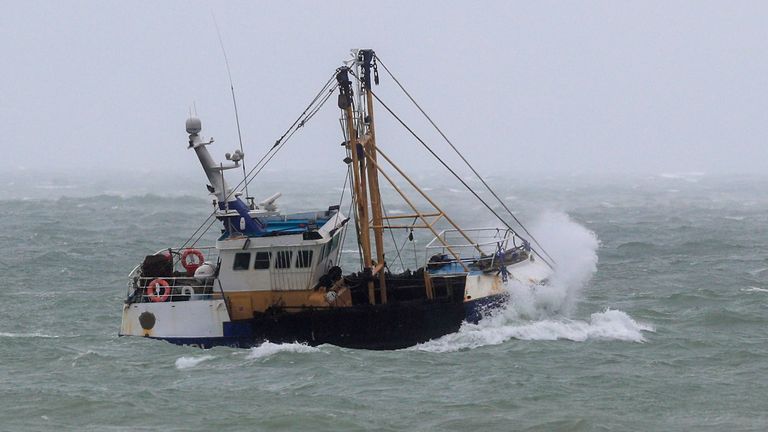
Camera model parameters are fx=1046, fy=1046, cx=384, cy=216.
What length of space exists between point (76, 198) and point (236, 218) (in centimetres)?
7118

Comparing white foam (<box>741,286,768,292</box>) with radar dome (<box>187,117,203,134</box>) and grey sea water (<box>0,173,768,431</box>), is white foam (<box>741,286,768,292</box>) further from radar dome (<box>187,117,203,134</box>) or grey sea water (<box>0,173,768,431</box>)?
radar dome (<box>187,117,203,134</box>)

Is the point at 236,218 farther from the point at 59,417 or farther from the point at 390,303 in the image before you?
the point at 59,417

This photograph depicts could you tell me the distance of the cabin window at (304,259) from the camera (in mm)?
25984

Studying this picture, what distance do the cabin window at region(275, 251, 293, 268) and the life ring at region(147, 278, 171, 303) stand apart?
113 inches

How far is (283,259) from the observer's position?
2602 cm

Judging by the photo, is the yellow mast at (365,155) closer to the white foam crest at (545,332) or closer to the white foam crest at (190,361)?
the white foam crest at (545,332)

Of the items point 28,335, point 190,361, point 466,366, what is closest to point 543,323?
point 466,366

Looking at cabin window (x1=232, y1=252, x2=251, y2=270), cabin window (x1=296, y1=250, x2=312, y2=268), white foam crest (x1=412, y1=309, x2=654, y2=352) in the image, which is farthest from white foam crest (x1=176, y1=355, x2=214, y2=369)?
white foam crest (x1=412, y1=309, x2=654, y2=352)

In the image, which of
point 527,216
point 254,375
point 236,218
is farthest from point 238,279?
point 527,216

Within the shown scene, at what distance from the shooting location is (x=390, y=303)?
25.6m

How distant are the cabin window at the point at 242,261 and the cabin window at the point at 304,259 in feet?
3.99

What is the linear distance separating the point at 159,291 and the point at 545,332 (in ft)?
32.5

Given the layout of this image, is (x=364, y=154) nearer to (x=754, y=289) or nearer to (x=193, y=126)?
(x=193, y=126)

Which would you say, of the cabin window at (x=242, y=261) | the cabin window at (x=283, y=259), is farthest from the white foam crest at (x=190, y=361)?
the cabin window at (x=283, y=259)
